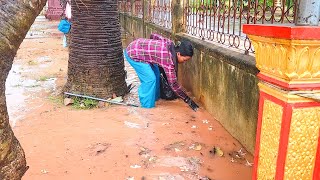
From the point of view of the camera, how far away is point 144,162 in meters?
3.59

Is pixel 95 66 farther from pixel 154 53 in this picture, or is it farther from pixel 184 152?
pixel 184 152

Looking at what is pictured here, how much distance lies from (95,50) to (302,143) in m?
4.48

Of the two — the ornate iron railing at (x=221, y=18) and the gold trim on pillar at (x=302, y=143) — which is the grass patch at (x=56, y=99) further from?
the gold trim on pillar at (x=302, y=143)

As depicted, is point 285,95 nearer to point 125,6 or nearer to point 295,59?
point 295,59

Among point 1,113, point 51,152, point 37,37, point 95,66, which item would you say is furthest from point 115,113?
point 37,37

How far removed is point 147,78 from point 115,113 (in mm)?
766

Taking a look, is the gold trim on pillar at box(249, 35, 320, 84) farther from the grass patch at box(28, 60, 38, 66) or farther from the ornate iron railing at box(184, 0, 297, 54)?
the grass patch at box(28, 60, 38, 66)

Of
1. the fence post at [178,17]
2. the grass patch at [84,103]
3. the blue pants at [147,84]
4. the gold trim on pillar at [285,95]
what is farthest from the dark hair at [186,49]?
the gold trim on pillar at [285,95]

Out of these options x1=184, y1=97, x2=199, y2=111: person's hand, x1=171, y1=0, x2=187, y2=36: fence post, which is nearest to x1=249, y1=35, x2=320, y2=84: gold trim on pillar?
x1=184, y1=97, x2=199, y2=111: person's hand

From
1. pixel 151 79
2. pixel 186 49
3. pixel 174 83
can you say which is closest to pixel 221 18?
pixel 186 49

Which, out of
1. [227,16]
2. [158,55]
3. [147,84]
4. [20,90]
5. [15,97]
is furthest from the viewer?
[20,90]

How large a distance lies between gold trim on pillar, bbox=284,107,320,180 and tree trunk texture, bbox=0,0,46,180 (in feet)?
4.46

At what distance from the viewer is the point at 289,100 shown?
5.07 feet

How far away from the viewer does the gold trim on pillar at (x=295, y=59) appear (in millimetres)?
1475
